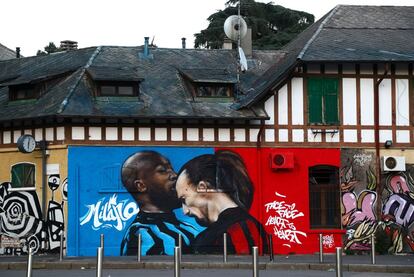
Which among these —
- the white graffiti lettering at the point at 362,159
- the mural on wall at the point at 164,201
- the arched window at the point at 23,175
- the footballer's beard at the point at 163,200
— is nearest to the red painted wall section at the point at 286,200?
the mural on wall at the point at 164,201

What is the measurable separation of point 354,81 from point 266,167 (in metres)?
3.83

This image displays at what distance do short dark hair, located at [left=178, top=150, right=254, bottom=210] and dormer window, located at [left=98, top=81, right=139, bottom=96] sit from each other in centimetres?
281

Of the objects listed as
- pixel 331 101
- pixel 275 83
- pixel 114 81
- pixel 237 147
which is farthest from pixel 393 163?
pixel 114 81

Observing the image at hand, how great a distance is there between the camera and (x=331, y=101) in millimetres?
26984

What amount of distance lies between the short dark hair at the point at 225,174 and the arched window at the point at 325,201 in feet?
6.41

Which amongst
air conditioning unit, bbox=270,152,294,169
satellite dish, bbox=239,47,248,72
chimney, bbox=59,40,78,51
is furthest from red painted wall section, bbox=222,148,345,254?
chimney, bbox=59,40,78,51

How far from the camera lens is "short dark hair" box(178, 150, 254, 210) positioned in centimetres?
2636

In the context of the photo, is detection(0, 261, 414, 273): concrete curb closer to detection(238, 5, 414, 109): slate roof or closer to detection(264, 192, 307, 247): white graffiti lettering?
detection(264, 192, 307, 247): white graffiti lettering

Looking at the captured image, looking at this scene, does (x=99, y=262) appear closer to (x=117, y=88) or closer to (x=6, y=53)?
(x=117, y=88)

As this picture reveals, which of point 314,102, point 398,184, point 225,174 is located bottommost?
point 398,184

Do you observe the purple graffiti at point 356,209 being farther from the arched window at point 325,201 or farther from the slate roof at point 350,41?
the slate roof at point 350,41

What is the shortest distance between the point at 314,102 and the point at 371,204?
3.58 m

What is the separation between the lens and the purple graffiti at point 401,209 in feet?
88.6

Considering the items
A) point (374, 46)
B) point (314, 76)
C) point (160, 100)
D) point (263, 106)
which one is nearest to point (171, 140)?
point (160, 100)
